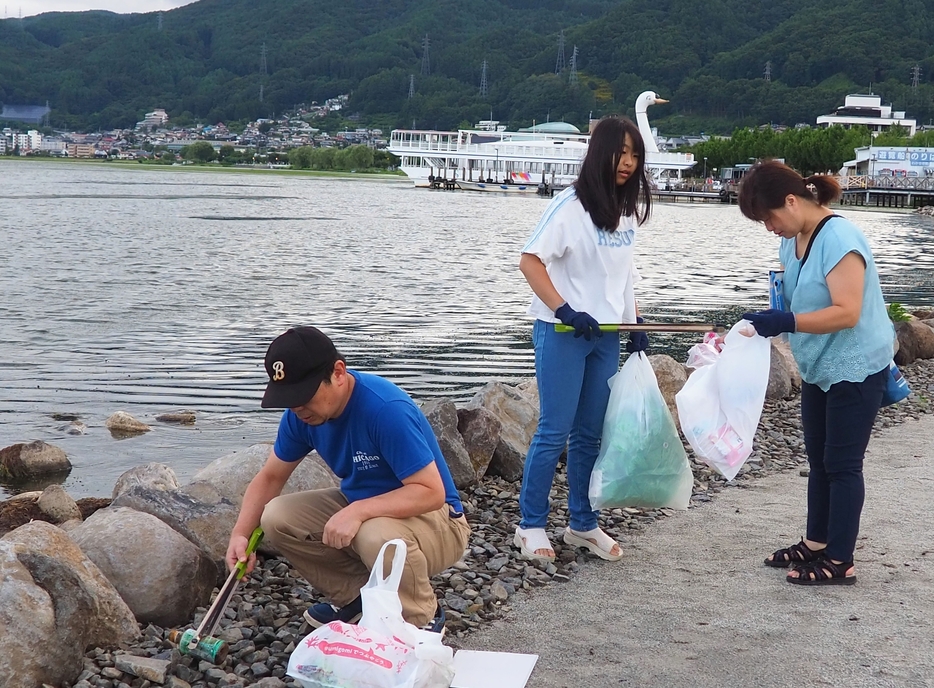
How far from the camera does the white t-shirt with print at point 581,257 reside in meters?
4.41

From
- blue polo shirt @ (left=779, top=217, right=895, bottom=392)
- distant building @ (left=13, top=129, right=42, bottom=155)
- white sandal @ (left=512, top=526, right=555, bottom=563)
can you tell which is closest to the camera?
blue polo shirt @ (left=779, top=217, right=895, bottom=392)

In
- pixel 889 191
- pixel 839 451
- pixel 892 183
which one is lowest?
pixel 839 451

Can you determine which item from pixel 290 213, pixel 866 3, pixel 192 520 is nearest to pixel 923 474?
pixel 192 520

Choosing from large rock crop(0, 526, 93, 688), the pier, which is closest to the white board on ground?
large rock crop(0, 526, 93, 688)

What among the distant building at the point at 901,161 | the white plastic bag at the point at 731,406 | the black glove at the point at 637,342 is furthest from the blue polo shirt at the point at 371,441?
the distant building at the point at 901,161

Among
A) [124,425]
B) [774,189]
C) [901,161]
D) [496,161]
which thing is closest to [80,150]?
[496,161]

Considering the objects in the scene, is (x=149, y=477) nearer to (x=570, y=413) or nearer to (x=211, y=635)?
(x=211, y=635)

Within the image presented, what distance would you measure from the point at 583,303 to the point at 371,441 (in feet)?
4.49

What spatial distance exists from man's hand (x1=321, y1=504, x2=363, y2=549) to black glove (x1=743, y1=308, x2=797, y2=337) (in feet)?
5.71

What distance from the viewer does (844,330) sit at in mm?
4141

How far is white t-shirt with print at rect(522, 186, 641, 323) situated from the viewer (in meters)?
4.41

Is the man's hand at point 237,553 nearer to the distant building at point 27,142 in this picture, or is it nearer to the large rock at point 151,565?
the large rock at point 151,565

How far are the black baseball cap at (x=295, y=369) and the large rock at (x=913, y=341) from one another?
809cm

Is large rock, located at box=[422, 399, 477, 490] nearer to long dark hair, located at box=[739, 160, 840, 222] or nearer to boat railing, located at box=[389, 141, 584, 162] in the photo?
long dark hair, located at box=[739, 160, 840, 222]
